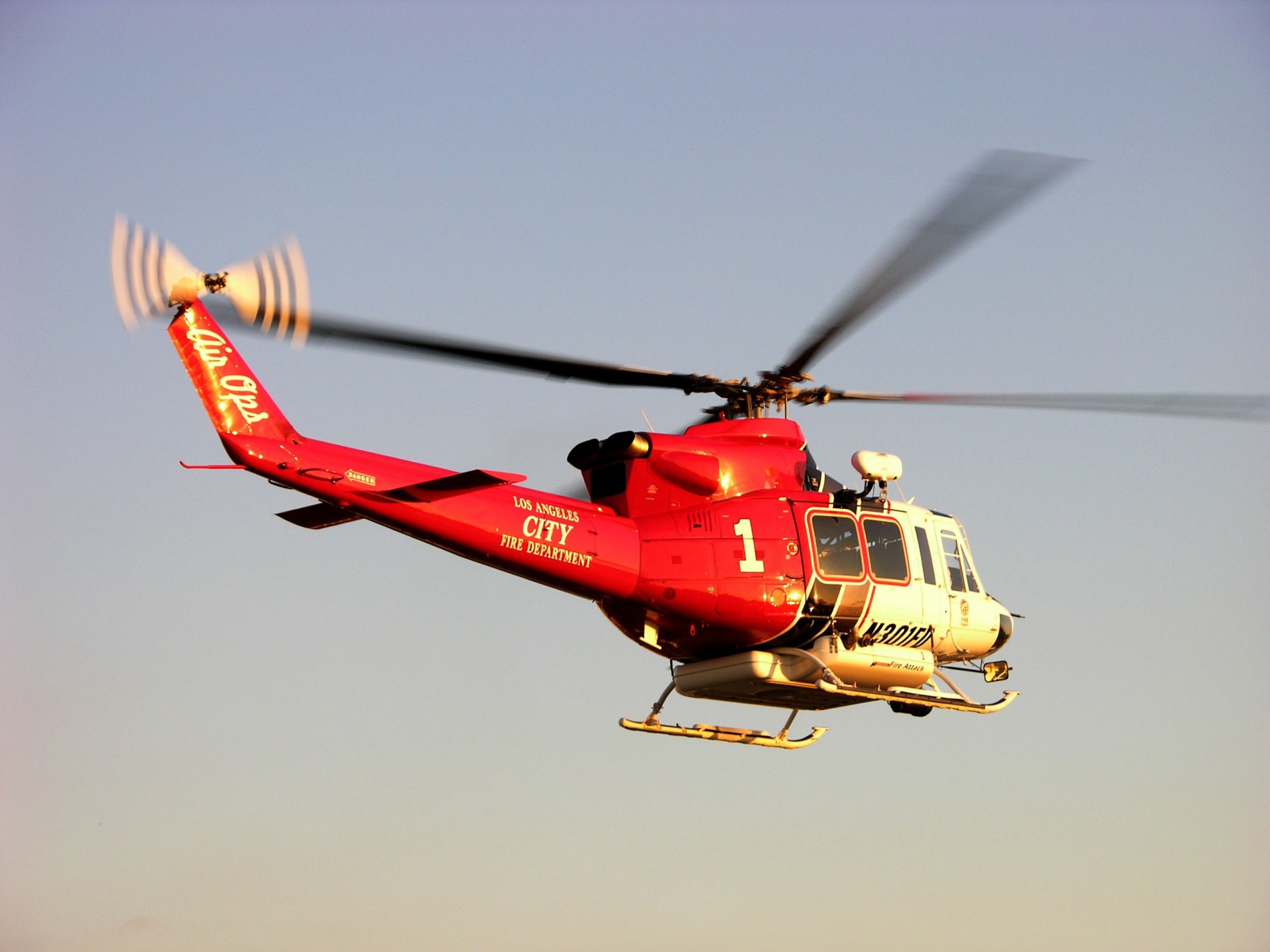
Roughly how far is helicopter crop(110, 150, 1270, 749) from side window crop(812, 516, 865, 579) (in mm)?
29

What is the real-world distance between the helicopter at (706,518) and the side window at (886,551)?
26mm

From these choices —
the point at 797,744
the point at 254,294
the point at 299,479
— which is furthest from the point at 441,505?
the point at 797,744

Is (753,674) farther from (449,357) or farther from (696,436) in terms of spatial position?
(449,357)

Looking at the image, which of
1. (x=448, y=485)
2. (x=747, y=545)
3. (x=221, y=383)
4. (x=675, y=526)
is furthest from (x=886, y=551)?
(x=221, y=383)

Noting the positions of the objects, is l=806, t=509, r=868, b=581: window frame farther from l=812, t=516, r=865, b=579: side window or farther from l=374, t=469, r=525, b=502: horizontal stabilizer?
l=374, t=469, r=525, b=502: horizontal stabilizer

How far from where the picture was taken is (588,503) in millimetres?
19734

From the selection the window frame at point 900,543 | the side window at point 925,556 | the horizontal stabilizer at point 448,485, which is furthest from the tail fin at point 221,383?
the side window at point 925,556

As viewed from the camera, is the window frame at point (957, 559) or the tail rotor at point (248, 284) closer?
A: the tail rotor at point (248, 284)

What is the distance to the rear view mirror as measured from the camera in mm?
21391

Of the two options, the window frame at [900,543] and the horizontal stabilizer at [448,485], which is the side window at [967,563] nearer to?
the window frame at [900,543]

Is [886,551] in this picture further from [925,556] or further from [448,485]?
[448,485]

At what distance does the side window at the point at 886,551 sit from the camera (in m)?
20.5

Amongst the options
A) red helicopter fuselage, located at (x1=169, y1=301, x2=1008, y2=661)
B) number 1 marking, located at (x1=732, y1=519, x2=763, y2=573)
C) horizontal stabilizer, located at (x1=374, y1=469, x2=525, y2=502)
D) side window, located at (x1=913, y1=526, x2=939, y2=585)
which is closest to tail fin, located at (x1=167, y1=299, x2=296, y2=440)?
red helicopter fuselage, located at (x1=169, y1=301, x2=1008, y2=661)

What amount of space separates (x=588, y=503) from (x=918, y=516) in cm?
467
